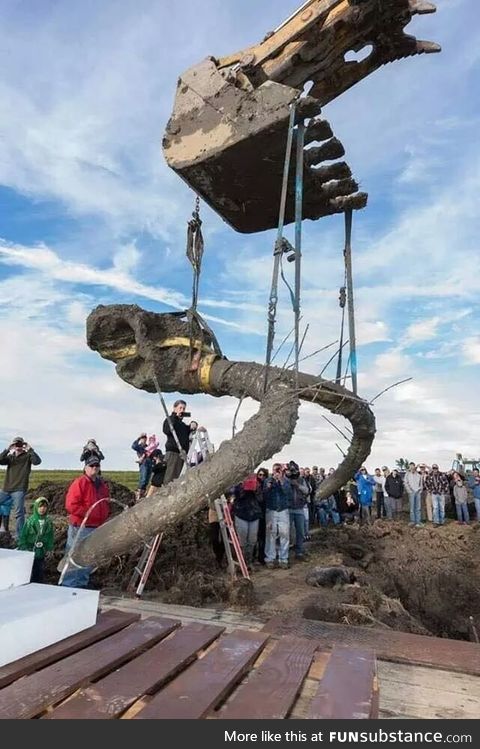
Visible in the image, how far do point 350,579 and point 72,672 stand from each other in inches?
218

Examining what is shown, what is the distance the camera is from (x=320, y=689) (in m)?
2.40

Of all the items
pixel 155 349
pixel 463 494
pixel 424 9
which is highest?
pixel 424 9

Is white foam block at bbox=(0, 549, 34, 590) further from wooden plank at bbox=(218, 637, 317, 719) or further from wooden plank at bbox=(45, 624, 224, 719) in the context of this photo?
wooden plank at bbox=(218, 637, 317, 719)

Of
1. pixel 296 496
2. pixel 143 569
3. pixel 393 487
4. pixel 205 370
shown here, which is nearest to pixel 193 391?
pixel 205 370

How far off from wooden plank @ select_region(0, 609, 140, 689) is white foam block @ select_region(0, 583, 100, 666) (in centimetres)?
4

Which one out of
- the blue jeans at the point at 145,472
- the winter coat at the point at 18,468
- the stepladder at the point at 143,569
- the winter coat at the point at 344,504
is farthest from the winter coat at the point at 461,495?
the winter coat at the point at 18,468

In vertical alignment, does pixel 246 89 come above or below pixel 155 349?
above

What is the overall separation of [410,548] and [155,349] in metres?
7.37

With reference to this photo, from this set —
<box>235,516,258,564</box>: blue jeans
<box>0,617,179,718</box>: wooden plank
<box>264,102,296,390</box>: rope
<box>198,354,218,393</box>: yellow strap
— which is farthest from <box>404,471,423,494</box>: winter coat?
<box>0,617,179,718</box>: wooden plank

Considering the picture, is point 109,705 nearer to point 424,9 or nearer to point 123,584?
point 123,584

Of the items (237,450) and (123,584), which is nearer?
(237,450)

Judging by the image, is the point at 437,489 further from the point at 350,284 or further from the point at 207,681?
the point at 207,681

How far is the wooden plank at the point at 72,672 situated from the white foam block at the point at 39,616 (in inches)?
8.8

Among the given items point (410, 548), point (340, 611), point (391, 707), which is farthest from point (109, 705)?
point (410, 548)
